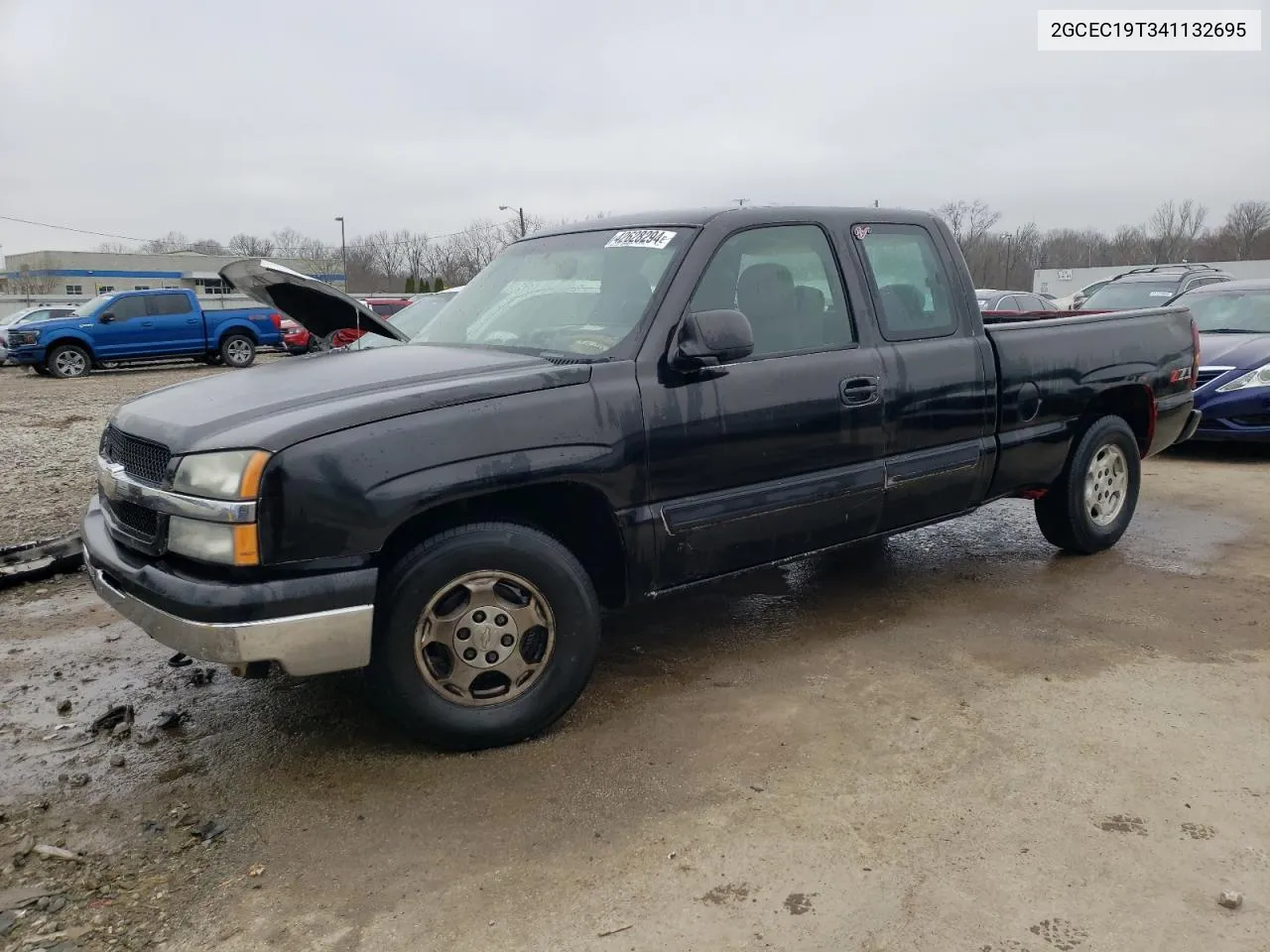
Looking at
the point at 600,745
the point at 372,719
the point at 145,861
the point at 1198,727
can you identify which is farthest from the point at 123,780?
the point at 1198,727

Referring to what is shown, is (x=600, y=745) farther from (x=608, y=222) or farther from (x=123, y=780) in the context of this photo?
(x=608, y=222)

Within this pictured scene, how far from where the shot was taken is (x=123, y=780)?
3.17 metres

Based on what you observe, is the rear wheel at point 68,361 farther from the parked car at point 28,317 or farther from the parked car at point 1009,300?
the parked car at point 1009,300

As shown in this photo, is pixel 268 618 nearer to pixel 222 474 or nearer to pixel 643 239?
pixel 222 474

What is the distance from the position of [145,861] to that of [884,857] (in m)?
2.07

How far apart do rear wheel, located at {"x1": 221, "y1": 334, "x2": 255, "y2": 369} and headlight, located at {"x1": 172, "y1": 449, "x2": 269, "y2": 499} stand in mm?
19838

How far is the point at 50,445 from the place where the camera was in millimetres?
9844

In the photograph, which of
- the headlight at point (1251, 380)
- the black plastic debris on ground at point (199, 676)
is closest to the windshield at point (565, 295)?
the black plastic debris on ground at point (199, 676)

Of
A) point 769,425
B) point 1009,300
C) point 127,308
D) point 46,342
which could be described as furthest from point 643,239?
point 46,342

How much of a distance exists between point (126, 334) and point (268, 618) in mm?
20229

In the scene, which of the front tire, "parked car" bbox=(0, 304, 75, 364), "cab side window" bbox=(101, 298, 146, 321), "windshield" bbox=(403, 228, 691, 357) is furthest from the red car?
the front tire

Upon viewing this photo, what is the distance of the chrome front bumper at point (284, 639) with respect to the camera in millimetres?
2807

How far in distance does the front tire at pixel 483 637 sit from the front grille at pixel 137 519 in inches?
30.6

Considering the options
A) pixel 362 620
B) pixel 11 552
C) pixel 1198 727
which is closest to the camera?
pixel 362 620
